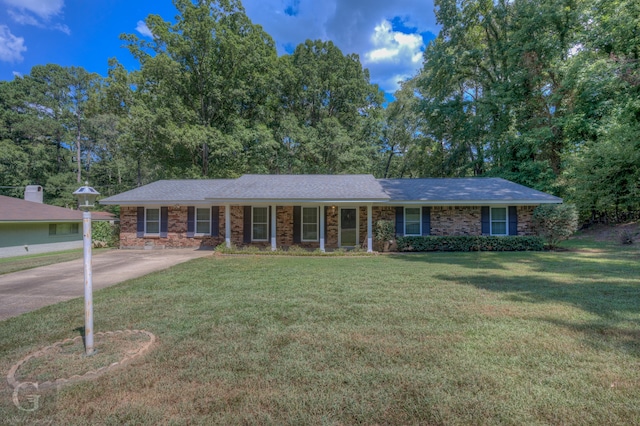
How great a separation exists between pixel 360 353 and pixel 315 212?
10.6 metres

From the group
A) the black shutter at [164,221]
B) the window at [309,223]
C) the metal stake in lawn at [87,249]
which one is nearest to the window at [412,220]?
the window at [309,223]

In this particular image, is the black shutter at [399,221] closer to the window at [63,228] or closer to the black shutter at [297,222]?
the black shutter at [297,222]

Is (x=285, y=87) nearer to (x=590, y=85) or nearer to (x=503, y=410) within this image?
(x=590, y=85)

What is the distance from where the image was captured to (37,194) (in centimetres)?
2061

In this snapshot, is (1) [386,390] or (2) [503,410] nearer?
(2) [503,410]

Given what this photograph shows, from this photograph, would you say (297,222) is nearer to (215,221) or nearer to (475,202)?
(215,221)

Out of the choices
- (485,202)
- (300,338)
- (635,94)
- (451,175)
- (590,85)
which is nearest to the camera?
(300,338)

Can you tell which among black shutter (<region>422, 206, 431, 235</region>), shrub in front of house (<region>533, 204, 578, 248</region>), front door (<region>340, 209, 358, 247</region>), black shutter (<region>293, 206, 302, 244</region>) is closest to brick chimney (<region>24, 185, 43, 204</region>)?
black shutter (<region>293, 206, 302, 244</region>)

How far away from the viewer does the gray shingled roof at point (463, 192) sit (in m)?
12.8

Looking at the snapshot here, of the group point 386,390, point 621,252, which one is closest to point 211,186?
point 386,390

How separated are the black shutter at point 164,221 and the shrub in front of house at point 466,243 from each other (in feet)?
35.6

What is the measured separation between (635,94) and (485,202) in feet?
22.4

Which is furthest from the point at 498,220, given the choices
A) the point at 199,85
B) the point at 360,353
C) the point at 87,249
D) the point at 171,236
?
the point at 199,85

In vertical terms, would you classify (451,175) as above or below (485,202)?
above
